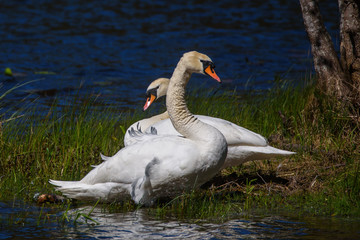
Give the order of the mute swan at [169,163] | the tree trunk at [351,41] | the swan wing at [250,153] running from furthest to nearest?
the tree trunk at [351,41]
the swan wing at [250,153]
the mute swan at [169,163]

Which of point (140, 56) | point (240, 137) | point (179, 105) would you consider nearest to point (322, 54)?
point (240, 137)

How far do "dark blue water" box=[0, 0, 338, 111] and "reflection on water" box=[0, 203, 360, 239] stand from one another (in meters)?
5.82

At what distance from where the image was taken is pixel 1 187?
651 centimetres

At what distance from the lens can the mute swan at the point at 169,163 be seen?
5.70 metres

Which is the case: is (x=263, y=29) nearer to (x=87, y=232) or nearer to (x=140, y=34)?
(x=140, y=34)

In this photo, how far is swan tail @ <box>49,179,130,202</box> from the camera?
19.8ft

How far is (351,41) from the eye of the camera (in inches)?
306

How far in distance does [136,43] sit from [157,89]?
1016cm

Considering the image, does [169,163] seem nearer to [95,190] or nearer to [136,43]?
[95,190]

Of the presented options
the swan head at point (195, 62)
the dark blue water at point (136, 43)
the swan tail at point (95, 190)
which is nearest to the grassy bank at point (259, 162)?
the swan tail at point (95, 190)

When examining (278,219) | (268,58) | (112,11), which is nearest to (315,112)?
(278,219)

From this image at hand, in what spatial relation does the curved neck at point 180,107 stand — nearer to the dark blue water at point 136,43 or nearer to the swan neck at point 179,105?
the swan neck at point 179,105

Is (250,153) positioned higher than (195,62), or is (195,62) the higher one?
(195,62)

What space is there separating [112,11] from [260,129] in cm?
1609
